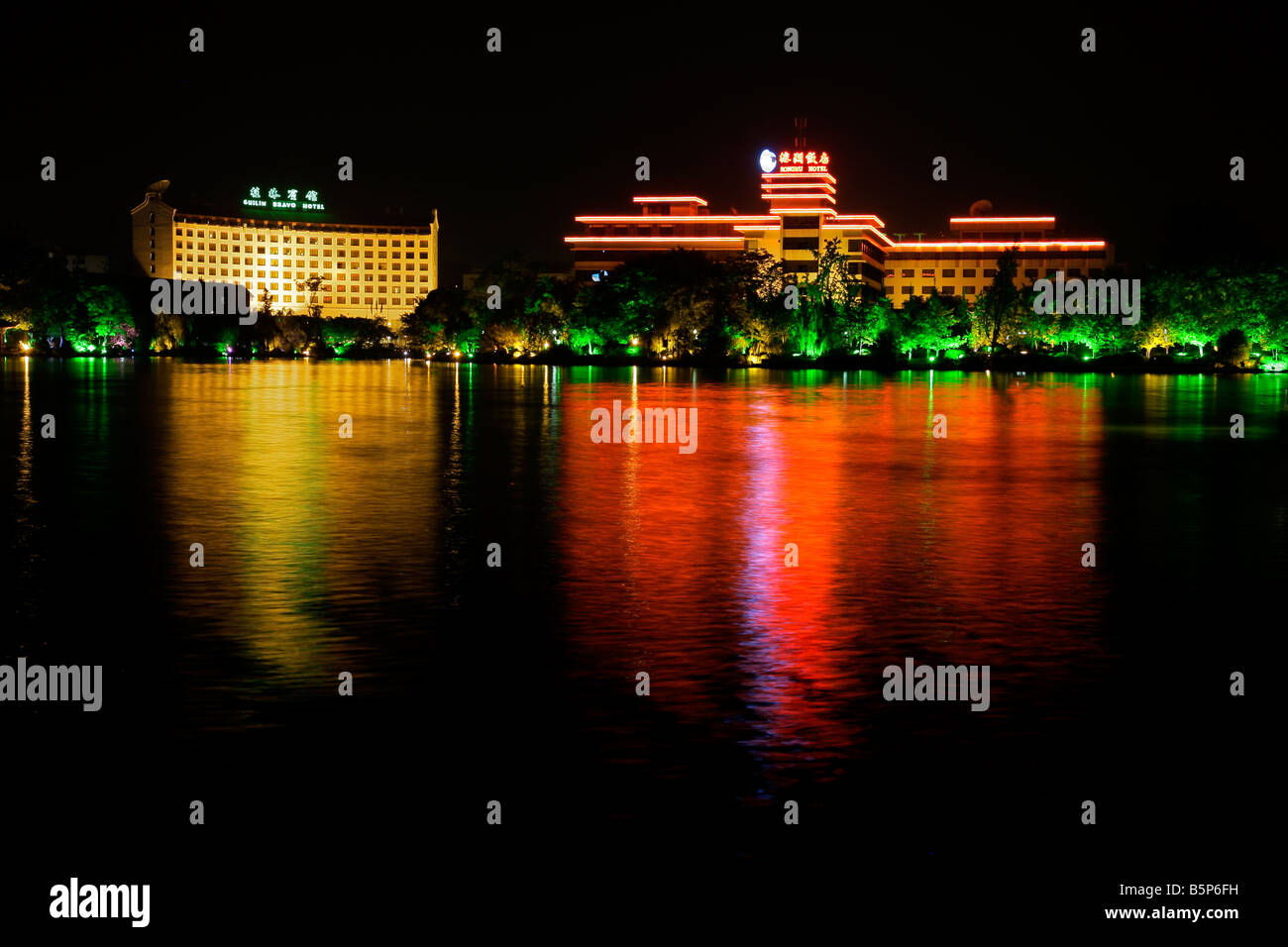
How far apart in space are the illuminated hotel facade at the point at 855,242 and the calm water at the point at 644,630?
152819 millimetres

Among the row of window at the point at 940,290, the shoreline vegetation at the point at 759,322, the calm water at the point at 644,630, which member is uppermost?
the row of window at the point at 940,290

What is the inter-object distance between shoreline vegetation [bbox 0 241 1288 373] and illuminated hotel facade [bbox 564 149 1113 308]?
106ft

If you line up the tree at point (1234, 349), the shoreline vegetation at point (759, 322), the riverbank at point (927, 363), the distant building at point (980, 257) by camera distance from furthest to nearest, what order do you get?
1. the distant building at point (980, 257)
2. the shoreline vegetation at point (759, 322)
3. the riverbank at point (927, 363)
4. the tree at point (1234, 349)

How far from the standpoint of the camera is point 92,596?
14.7 metres

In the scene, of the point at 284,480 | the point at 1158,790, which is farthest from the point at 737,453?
the point at 1158,790

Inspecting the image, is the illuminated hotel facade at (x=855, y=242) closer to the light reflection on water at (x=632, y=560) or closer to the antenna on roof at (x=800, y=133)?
the antenna on roof at (x=800, y=133)

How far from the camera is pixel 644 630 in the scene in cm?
1341

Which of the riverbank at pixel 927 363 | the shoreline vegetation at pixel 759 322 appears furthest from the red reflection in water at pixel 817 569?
the shoreline vegetation at pixel 759 322

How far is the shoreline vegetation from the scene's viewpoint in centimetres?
10788

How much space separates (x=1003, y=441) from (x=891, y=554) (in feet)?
61.4

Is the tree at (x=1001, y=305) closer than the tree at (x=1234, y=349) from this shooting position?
No

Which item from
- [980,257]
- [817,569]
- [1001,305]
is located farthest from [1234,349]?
[817,569]

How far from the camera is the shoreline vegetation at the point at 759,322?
108 m
